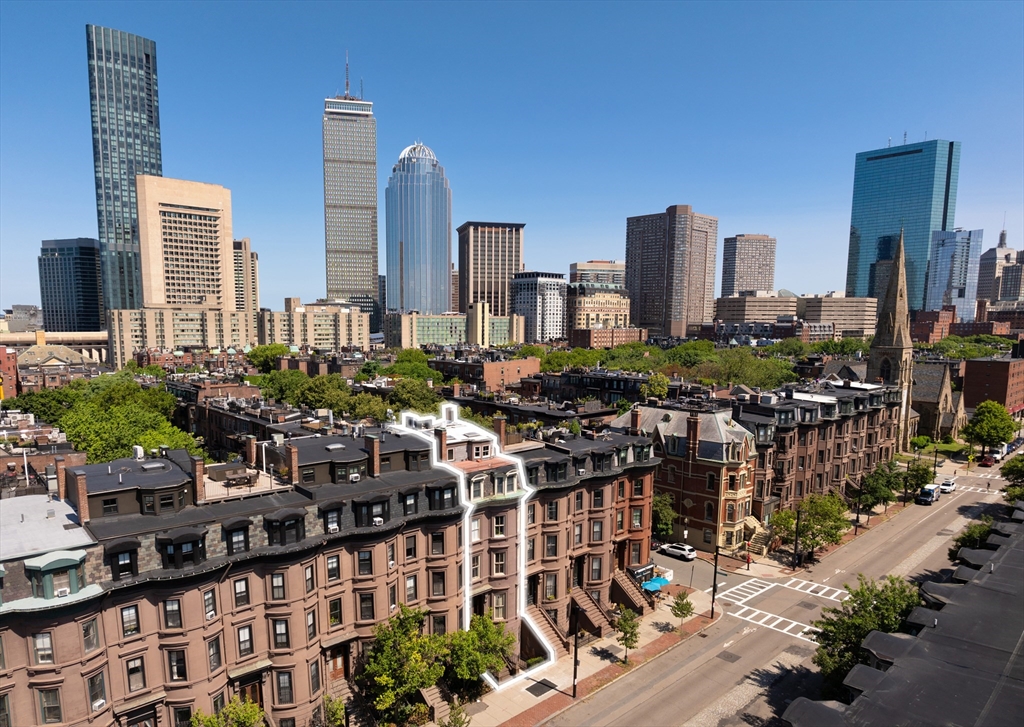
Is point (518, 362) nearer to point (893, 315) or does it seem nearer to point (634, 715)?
point (893, 315)

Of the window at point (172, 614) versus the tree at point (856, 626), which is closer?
the window at point (172, 614)

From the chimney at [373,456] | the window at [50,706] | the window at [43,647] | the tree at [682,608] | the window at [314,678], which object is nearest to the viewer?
the window at [43,647]

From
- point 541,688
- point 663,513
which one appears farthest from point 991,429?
point 541,688

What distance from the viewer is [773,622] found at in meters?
52.8

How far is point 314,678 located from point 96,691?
12.2 metres

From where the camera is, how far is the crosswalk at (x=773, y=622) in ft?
166

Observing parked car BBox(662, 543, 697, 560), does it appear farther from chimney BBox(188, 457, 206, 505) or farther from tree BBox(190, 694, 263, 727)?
chimney BBox(188, 457, 206, 505)

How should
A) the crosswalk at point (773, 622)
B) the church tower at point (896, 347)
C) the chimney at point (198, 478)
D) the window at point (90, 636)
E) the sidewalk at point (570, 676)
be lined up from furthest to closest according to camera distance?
the church tower at point (896, 347) → the crosswalk at point (773, 622) → the sidewalk at point (570, 676) → the chimney at point (198, 478) → the window at point (90, 636)

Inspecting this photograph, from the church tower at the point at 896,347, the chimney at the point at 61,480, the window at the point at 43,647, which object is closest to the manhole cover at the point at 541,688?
the window at the point at 43,647

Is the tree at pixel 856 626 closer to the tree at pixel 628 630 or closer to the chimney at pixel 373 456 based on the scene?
the tree at pixel 628 630

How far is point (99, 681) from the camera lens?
30641mm

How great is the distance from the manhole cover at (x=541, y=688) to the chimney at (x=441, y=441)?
18.7 metres

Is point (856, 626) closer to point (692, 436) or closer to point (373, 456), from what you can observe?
point (692, 436)

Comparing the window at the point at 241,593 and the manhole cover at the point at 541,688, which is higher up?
the window at the point at 241,593
